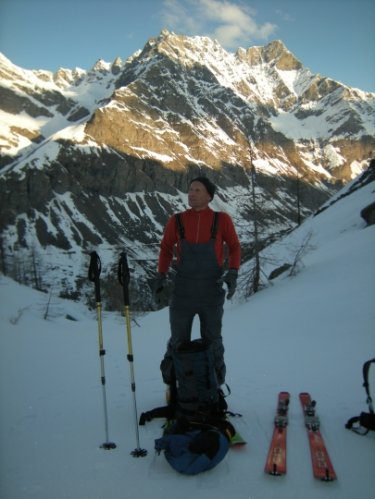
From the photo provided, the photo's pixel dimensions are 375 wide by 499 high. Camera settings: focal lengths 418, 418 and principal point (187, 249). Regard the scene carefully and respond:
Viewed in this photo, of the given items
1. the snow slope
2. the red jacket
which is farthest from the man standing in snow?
the snow slope

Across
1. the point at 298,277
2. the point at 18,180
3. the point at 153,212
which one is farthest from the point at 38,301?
the point at 153,212

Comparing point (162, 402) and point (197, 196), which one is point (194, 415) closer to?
point (162, 402)

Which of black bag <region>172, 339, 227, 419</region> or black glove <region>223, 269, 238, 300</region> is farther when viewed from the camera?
black glove <region>223, 269, 238, 300</region>

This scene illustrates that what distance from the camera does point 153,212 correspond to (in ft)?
561

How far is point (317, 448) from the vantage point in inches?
160

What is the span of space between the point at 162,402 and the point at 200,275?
6.66 feet

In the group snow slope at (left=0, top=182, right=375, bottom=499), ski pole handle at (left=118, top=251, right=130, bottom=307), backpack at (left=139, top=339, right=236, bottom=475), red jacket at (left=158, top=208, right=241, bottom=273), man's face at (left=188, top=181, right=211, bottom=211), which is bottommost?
snow slope at (left=0, top=182, right=375, bottom=499)

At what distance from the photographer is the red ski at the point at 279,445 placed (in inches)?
147

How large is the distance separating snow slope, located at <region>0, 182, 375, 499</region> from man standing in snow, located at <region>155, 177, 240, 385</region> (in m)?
1.05

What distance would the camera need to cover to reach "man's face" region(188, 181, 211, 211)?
5.29 metres

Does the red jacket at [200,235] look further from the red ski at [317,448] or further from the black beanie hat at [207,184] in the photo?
the red ski at [317,448]

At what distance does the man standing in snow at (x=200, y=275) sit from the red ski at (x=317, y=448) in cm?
110

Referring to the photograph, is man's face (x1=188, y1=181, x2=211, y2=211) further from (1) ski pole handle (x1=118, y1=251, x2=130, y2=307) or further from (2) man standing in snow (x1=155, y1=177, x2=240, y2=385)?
(1) ski pole handle (x1=118, y1=251, x2=130, y2=307)

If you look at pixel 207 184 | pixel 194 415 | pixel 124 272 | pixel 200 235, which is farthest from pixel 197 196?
pixel 194 415
